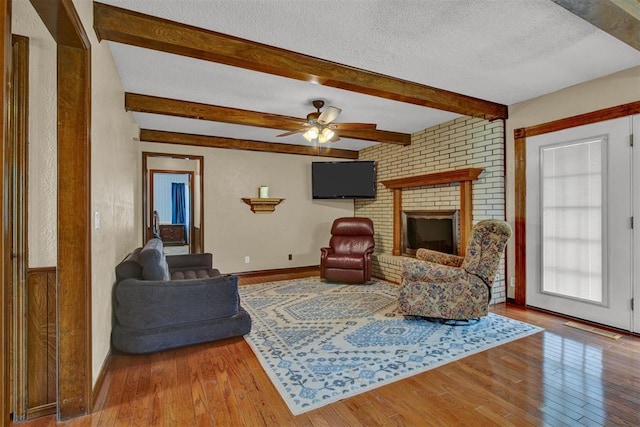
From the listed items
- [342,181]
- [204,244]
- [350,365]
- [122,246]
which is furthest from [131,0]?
[342,181]

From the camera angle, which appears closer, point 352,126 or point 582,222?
point 582,222

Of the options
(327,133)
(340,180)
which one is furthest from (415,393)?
(340,180)

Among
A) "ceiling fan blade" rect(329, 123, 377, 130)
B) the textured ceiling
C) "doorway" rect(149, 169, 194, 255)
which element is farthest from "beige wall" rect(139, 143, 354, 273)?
"doorway" rect(149, 169, 194, 255)

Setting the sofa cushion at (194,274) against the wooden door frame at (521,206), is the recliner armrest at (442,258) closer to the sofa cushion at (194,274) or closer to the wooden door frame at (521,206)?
the wooden door frame at (521,206)

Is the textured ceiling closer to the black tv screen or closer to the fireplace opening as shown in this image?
the fireplace opening

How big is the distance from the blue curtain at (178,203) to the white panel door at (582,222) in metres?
9.15

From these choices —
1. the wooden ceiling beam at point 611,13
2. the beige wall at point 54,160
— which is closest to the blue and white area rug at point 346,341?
the beige wall at point 54,160

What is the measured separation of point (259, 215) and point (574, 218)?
4.48m

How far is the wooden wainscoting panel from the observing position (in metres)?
1.78

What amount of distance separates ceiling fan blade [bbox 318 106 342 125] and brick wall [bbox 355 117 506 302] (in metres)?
2.06

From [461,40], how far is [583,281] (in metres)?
2.70

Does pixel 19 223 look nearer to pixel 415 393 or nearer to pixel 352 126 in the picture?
pixel 415 393

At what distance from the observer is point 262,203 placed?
567cm

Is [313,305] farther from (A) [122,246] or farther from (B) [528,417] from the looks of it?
(B) [528,417]
